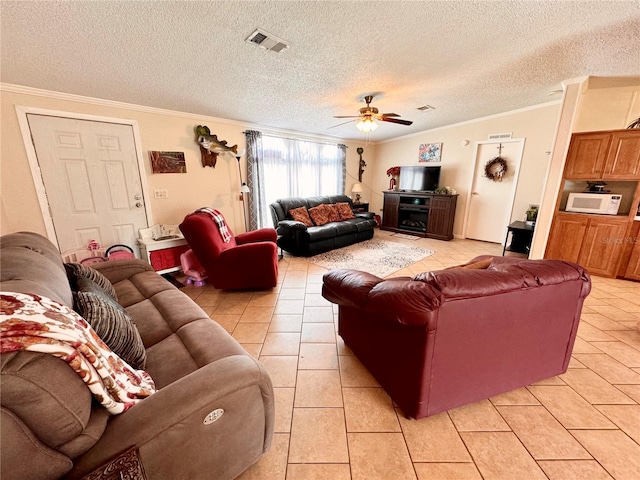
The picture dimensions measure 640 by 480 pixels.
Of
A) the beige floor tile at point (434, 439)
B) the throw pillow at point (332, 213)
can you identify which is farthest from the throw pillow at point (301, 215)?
the beige floor tile at point (434, 439)

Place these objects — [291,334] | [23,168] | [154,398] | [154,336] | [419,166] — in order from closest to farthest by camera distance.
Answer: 1. [154,398]
2. [154,336]
3. [291,334]
4. [23,168]
5. [419,166]

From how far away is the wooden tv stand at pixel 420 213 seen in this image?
5.09 metres

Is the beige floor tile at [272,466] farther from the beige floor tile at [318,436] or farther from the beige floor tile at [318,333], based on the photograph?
the beige floor tile at [318,333]

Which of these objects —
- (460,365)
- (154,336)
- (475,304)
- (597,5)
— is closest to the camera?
(475,304)

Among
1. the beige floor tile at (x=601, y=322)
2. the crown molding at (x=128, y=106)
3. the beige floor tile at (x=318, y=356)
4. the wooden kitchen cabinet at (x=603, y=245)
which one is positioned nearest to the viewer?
the beige floor tile at (x=318, y=356)

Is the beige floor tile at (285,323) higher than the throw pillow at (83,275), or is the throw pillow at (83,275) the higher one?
the throw pillow at (83,275)

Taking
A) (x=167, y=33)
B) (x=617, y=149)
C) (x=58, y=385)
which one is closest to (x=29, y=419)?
(x=58, y=385)

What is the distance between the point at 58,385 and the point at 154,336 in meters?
0.82

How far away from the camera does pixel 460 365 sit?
4.23 feet

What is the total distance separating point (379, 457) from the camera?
1.20 m

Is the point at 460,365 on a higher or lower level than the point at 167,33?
lower

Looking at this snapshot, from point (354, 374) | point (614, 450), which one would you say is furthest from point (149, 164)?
point (614, 450)

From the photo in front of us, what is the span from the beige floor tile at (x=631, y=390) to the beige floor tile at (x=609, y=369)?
3 centimetres

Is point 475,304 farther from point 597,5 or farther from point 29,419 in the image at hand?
point 597,5
